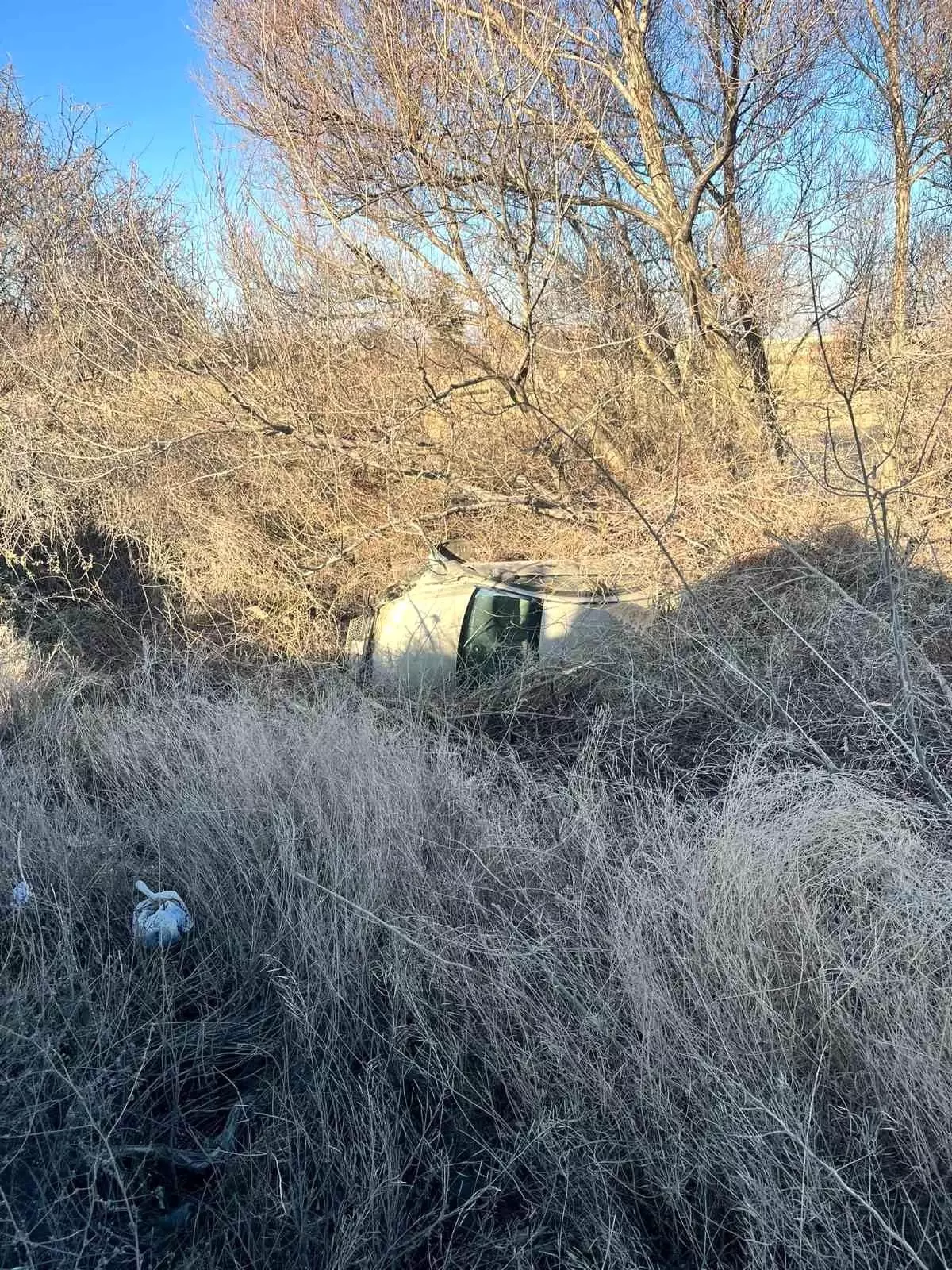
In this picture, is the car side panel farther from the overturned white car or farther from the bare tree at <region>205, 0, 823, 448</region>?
the bare tree at <region>205, 0, 823, 448</region>

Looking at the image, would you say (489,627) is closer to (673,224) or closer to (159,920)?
(159,920)

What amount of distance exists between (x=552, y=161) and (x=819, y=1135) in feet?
24.3

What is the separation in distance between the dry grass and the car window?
6.91ft

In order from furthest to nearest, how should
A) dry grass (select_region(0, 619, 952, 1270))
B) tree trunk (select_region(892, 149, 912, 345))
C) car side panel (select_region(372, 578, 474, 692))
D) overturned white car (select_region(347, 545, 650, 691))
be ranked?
tree trunk (select_region(892, 149, 912, 345)) → car side panel (select_region(372, 578, 474, 692)) → overturned white car (select_region(347, 545, 650, 691)) → dry grass (select_region(0, 619, 952, 1270))

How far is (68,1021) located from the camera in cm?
241

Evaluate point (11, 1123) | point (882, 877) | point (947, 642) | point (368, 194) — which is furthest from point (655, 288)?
point (11, 1123)

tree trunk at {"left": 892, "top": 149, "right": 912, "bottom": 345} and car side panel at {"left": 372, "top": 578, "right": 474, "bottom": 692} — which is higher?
tree trunk at {"left": 892, "top": 149, "right": 912, "bottom": 345}

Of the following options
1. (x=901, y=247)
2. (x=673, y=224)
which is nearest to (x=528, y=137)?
(x=673, y=224)

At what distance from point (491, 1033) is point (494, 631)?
143 inches

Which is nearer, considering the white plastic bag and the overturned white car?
the white plastic bag

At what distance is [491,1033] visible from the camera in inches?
92.1


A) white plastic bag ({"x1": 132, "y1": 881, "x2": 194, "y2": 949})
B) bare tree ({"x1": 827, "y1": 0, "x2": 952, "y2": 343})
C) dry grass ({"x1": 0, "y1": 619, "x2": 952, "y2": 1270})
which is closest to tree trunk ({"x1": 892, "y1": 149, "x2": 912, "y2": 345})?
bare tree ({"x1": 827, "y1": 0, "x2": 952, "y2": 343})

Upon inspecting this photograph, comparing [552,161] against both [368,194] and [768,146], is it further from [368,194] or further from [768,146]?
[768,146]

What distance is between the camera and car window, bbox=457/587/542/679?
5.77 meters
